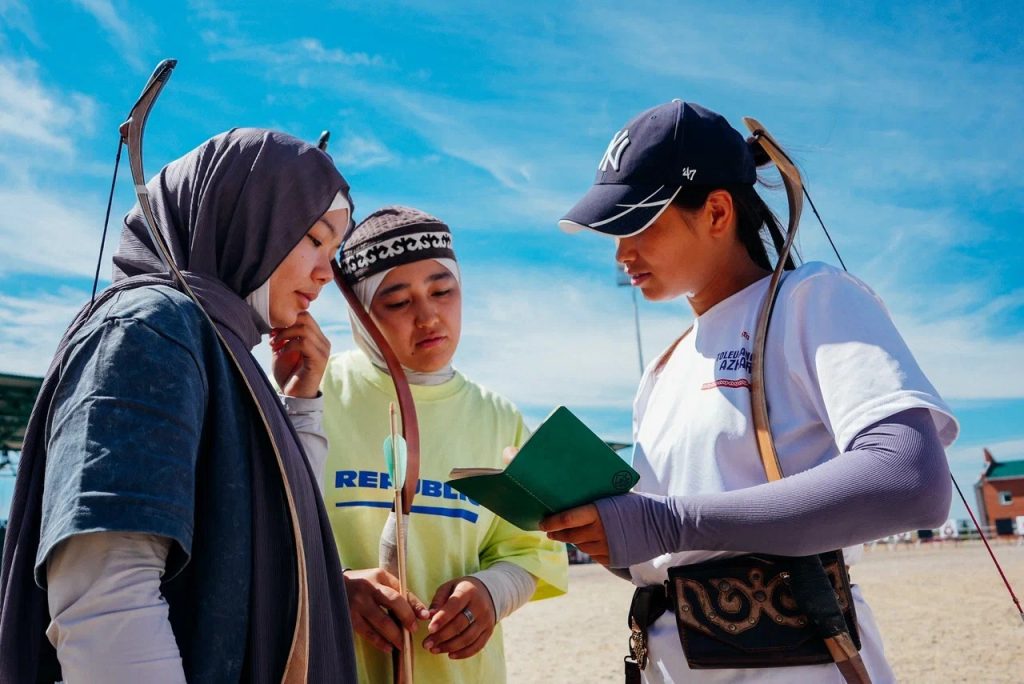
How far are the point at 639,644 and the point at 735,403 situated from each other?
0.63 meters

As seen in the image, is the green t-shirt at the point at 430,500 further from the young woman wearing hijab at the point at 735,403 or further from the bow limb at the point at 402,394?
the young woman wearing hijab at the point at 735,403

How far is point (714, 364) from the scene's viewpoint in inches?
89.0

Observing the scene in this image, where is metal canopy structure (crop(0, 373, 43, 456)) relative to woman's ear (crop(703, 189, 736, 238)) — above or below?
above

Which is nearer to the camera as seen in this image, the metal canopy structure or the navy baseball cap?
the navy baseball cap

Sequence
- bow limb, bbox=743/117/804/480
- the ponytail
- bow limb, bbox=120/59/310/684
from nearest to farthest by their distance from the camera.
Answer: bow limb, bbox=120/59/310/684 → bow limb, bbox=743/117/804/480 → the ponytail

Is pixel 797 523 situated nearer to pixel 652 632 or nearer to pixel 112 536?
pixel 652 632

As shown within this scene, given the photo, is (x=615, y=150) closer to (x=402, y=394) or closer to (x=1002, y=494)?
(x=402, y=394)

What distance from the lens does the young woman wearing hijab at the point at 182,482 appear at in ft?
5.17

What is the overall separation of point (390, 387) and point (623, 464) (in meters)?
1.44

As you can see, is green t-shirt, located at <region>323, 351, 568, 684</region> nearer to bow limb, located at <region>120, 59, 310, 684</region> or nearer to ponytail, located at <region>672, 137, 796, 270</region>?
bow limb, located at <region>120, 59, 310, 684</region>

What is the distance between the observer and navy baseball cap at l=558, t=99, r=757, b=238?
2.29m

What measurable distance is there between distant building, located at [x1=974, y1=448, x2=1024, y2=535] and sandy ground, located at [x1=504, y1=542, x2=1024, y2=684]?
4832 cm

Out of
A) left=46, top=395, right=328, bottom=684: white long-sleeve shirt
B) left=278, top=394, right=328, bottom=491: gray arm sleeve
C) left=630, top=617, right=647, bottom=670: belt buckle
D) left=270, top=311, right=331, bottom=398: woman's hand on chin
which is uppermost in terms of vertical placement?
left=270, top=311, right=331, bottom=398: woman's hand on chin

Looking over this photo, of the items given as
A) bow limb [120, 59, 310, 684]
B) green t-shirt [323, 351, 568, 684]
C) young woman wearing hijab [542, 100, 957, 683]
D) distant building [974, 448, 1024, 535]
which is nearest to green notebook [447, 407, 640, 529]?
young woman wearing hijab [542, 100, 957, 683]
